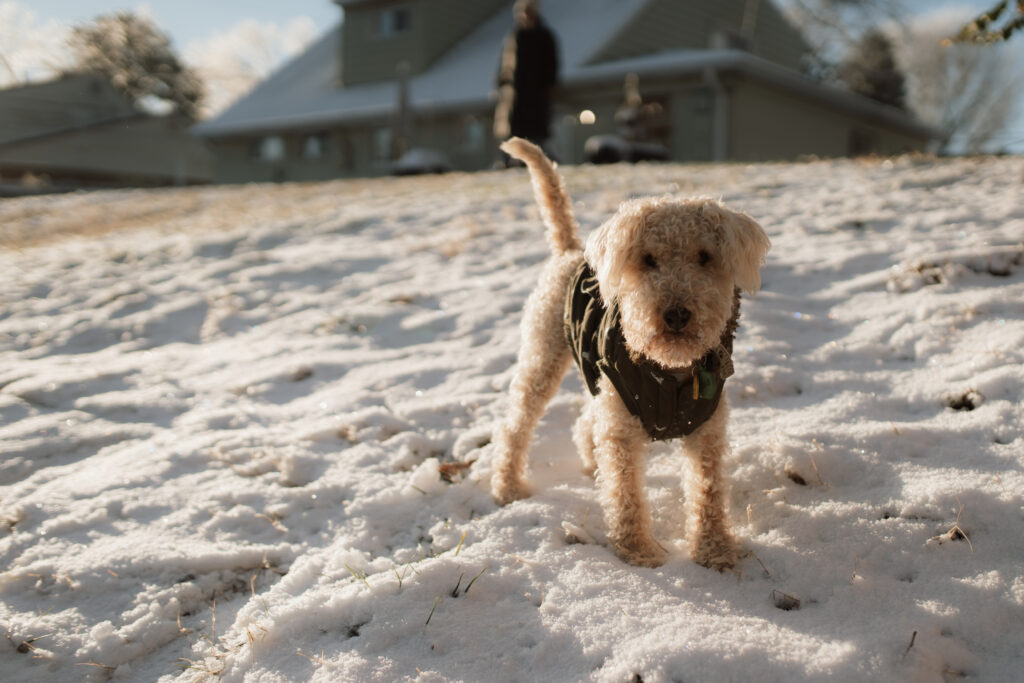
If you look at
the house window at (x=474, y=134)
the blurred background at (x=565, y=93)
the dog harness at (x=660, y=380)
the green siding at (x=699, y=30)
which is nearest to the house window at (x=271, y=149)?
the blurred background at (x=565, y=93)

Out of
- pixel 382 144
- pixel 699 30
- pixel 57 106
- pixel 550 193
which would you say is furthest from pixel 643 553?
pixel 57 106

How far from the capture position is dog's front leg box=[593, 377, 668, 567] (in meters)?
2.84

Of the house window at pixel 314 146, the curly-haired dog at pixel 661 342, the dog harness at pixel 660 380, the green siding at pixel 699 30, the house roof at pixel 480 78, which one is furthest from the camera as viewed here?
the house window at pixel 314 146

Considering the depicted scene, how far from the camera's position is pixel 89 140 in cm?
3812

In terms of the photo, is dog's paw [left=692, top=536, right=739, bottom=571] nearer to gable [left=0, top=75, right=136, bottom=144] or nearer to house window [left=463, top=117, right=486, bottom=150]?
house window [left=463, top=117, right=486, bottom=150]

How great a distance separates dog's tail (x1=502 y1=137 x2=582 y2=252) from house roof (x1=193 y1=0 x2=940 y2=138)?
16026 millimetres

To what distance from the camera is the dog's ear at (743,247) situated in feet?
8.48

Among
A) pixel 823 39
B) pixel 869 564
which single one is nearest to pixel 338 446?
pixel 869 564

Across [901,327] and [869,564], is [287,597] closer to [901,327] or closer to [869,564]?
[869,564]

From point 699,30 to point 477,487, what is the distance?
23.5 metres

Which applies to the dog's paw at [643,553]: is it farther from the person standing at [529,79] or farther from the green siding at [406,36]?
the green siding at [406,36]

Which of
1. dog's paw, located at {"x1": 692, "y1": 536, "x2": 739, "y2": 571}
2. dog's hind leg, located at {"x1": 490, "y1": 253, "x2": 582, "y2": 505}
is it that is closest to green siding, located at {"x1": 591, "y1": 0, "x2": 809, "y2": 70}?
dog's hind leg, located at {"x1": 490, "y1": 253, "x2": 582, "y2": 505}

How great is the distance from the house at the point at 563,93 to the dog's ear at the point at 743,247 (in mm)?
16734

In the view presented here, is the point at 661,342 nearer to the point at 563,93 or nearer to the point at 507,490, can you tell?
the point at 507,490
